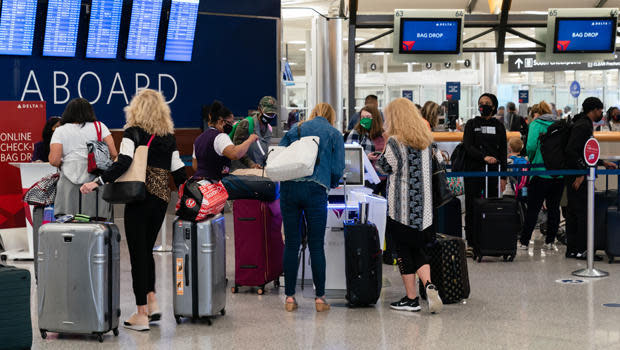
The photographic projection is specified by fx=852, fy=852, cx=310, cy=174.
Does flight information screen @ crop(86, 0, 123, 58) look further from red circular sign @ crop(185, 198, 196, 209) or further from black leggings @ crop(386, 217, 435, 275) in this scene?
black leggings @ crop(386, 217, 435, 275)

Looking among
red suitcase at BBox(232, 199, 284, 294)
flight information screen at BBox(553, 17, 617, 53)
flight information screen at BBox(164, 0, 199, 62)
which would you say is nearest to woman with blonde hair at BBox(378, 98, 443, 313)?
red suitcase at BBox(232, 199, 284, 294)

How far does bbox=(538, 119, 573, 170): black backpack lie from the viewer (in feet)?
27.8

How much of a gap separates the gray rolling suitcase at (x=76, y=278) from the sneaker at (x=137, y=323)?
285mm

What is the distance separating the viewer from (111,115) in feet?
34.1

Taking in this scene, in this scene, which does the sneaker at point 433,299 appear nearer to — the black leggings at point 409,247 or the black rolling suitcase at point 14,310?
the black leggings at point 409,247

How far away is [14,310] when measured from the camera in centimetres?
463

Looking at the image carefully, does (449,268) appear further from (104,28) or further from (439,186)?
(104,28)

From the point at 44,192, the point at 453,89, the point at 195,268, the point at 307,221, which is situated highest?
the point at 453,89

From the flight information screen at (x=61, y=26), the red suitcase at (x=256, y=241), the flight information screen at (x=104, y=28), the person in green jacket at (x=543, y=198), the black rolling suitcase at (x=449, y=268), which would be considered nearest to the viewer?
the black rolling suitcase at (x=449, y=268)

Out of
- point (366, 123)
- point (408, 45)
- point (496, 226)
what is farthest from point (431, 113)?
point (408, 45)

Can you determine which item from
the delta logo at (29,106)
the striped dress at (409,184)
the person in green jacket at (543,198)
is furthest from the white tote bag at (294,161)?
the person in green jacket at (543,198)

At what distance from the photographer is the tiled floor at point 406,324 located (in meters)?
5.05

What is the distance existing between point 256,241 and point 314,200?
3.09 ft

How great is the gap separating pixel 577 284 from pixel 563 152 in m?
1.90
